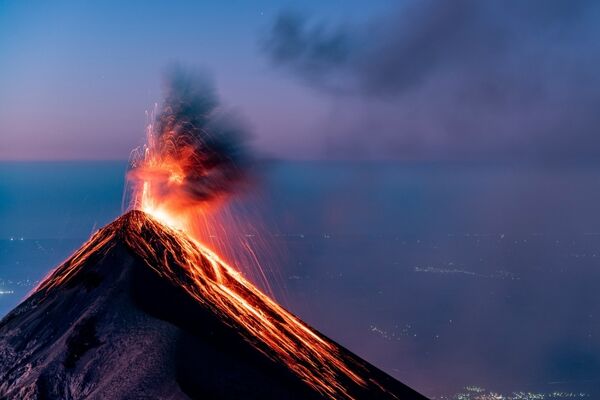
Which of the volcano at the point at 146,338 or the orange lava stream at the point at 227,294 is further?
the orange lava stream at the point at 227,294

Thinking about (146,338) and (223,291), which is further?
(223,291)

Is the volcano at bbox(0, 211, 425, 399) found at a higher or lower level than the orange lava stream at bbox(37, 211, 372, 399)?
lower

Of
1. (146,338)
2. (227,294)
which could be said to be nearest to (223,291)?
(227,294)

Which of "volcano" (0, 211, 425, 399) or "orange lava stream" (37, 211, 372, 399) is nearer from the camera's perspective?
"volcano" (0, 211, 425, 399)

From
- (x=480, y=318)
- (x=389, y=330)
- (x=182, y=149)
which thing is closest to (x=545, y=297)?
(x=480, y=318)

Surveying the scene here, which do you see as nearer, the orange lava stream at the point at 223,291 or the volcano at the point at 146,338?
the volcano at the point at 146,338

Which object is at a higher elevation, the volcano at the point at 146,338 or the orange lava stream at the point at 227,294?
the orange lava stream at the point at 227,294

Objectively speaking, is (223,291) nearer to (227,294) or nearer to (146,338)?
(227,294)

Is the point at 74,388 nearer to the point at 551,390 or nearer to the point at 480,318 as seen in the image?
the point at 551,390
